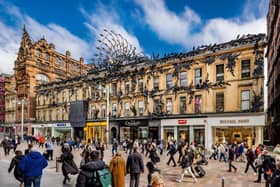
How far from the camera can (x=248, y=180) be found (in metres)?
12.9

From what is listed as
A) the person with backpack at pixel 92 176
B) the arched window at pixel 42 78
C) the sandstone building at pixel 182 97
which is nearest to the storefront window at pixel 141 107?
the sandstone building at pixel 182 97

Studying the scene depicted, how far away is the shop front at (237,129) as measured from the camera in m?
27.0

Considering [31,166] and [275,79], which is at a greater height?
[275,79]

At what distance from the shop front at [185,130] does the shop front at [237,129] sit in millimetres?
1077

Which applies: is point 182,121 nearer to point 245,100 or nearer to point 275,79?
point 245,100

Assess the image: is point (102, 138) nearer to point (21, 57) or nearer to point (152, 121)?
point (152, 121)

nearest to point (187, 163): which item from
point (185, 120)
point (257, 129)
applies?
point (257, 129)

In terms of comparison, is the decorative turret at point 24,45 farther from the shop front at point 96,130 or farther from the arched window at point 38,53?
the shop front at point 96,130

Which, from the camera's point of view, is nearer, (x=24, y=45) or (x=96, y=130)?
(x=96, y=130)

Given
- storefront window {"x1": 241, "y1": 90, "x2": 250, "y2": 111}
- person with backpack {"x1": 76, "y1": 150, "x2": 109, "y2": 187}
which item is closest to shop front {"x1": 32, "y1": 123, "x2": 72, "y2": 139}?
storefront window {"x1": 241, "y1": 90, "x2": 250, "y2": 111}

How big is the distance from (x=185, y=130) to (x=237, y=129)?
6.25 metres

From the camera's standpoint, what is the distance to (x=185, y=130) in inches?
1272

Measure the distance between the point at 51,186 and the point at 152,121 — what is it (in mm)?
24882

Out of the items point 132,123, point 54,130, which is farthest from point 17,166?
point 54,130
